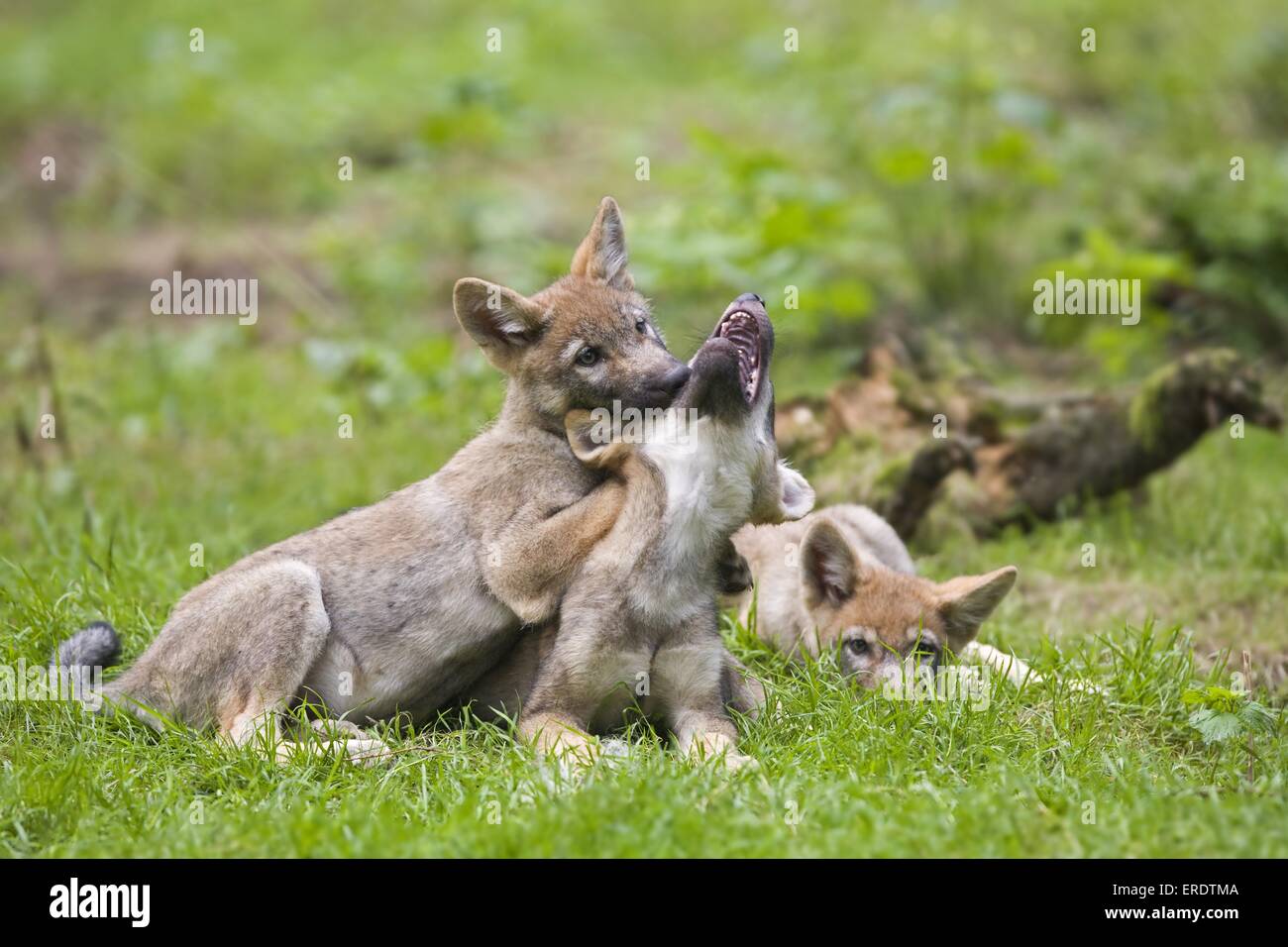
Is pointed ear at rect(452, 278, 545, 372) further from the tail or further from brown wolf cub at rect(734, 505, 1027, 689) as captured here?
the tail

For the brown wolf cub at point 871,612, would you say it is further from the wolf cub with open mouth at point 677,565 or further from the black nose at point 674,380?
the black nose at point 674,380

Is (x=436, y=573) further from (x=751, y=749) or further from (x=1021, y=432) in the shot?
(x=1021, y=432)

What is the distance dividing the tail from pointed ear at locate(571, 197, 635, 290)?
2.64 metres

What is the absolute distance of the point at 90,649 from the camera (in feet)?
21.1

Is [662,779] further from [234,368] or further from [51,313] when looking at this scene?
[51,313]

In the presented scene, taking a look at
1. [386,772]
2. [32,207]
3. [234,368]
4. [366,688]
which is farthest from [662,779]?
[32,207]

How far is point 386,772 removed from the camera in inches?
221

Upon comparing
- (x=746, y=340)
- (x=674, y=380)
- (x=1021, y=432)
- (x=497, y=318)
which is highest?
(x=497, y=318)

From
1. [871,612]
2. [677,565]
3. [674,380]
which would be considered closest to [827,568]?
[871,612]

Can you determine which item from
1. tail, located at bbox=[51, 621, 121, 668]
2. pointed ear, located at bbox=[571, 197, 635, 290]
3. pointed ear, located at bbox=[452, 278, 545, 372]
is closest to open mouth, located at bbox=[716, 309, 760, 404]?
pointed ear, located at bbox=[452, 278, 545, 372]

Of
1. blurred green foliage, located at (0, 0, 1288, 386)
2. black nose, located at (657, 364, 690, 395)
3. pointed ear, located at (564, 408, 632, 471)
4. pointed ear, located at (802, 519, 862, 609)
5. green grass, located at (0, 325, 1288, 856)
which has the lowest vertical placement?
green grass, located at (0, 325, 1288, 856)

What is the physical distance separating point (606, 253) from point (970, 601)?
2.29m

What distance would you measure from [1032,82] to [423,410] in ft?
31.0

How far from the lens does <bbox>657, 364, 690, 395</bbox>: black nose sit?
240 inches
